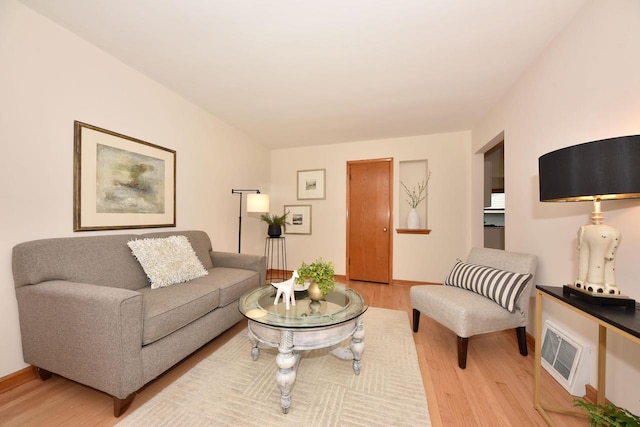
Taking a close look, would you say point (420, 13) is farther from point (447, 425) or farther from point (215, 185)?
point (215, 185)

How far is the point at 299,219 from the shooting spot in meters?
4.49

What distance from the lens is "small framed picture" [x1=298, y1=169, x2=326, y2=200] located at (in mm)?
4352

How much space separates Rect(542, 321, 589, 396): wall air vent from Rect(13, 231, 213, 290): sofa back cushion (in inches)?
123

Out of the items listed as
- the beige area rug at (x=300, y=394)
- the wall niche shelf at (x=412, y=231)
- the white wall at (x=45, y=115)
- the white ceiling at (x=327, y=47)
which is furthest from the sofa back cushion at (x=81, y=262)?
the wall niche shelf at (x=412, y=231)

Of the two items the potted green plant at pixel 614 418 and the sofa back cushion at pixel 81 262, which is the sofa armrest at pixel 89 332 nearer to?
the sofa back cushion at pixel 81 262

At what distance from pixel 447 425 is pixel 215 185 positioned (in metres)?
3.24

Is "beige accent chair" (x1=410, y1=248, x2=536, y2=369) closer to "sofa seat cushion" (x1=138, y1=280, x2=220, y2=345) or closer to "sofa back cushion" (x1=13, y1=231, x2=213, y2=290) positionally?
"sofa seat cushion" (x1=138, y1=280, x2=220, y2=345)

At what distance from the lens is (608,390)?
1344 millimetres

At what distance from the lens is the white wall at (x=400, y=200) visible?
3.70m

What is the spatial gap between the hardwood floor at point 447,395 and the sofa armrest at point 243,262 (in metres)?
0.80

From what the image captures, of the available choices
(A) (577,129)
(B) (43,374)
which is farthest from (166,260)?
(A) (577,129)

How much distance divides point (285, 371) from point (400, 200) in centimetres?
336

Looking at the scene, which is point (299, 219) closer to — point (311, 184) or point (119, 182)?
point (311, 184)

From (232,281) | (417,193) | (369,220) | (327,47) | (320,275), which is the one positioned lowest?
(232,281)
